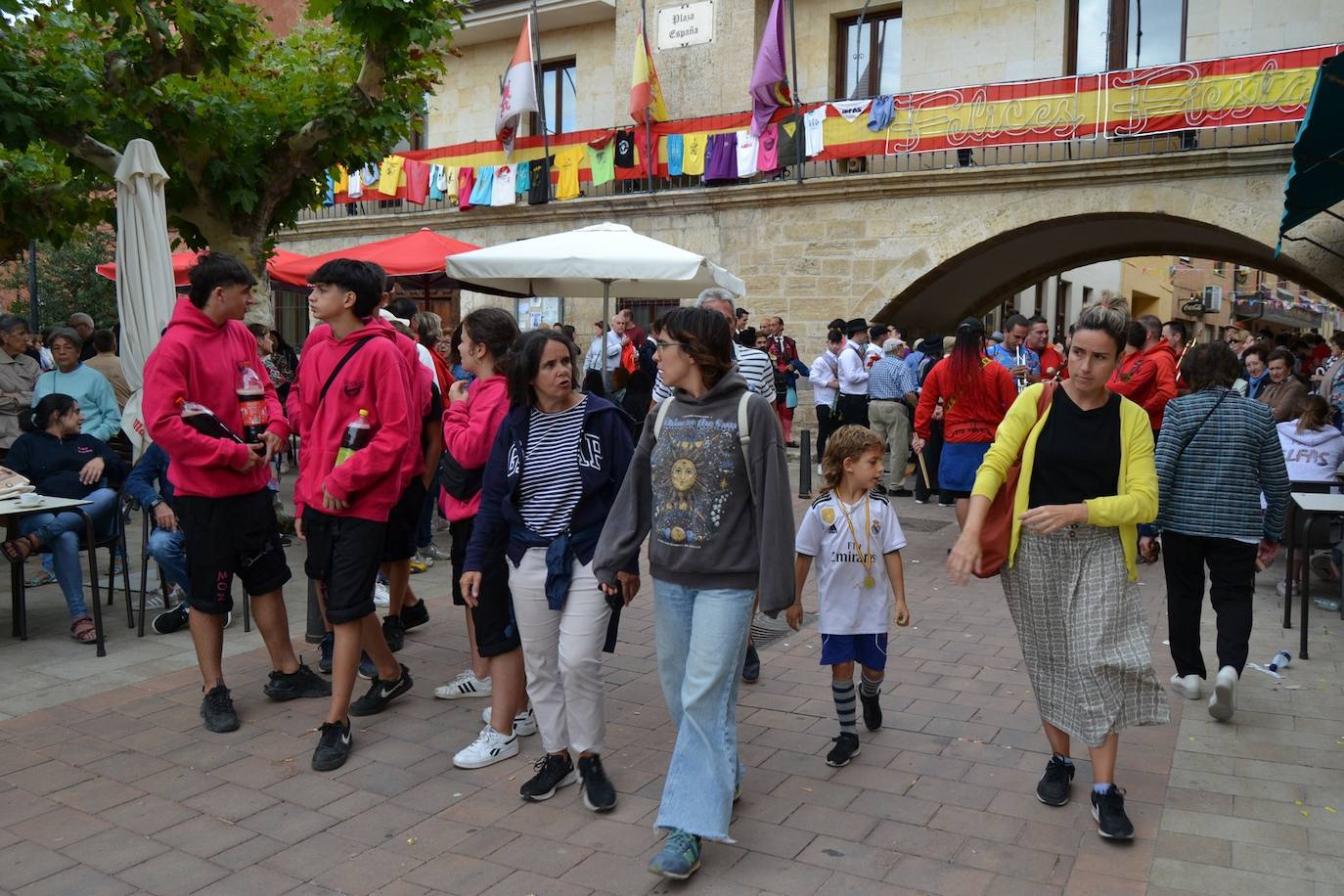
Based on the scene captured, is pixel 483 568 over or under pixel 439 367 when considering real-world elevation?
under

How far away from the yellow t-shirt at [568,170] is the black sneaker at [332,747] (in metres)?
15.2

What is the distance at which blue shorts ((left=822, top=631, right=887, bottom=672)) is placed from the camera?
443 centimetres

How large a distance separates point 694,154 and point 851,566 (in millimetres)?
13780

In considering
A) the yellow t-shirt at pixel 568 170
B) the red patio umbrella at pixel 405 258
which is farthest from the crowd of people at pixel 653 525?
the yellow t-shirt at pixel 568 170

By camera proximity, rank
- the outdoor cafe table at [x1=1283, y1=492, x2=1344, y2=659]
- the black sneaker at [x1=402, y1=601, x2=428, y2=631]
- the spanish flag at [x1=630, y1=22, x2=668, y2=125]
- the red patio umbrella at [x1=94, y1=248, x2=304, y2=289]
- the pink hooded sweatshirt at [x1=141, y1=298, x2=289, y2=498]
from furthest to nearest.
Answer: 1. the spanish flag at [x1=630, y1=22, x2=668, y2=125]
2. the red patio umbrella at [x1=94, y1=248, x2=304, y2=289]
3. the black sneaker at [x1=402, y1=601, x2=428, y2=631]
4. the outdoor cafe table at [x1=1283, y1=492, x2=1344, y2=659]
5. the pink hooded sweatshirt at [x1=141, y1=298, x2=289, y2=498]

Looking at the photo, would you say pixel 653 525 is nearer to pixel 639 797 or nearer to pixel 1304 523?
pixel 639 797

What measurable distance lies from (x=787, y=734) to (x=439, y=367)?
3.53 meters

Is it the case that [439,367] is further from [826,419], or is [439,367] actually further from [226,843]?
[826,419]

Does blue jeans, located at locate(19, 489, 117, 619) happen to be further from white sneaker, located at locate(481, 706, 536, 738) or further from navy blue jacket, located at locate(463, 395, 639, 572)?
navy blue jacket, located at locate(463, 395, 639, 572)

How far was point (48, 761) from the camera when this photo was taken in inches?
171

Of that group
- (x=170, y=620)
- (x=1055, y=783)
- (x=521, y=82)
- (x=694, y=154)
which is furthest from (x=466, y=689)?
(x=521, y=82)

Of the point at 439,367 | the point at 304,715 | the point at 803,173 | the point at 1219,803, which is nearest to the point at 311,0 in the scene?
the point at 439,367

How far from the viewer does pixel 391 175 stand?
66.6ft

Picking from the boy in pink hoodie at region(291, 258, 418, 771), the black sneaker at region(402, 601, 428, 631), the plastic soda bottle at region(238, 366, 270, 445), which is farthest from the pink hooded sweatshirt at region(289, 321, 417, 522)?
the black sneaker at region(402, 601, 428, 631)
